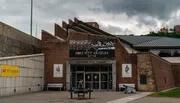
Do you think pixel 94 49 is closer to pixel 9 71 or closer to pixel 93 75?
pixel 93 75

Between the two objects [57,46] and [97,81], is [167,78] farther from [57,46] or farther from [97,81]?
[57,46]

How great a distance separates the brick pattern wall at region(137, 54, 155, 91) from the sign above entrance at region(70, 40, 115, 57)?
3381 mm

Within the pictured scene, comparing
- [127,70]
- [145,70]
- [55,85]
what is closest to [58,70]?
[55,85]

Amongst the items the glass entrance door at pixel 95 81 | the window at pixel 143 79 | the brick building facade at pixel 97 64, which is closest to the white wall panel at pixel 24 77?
the brick building facade at pixel 97 64

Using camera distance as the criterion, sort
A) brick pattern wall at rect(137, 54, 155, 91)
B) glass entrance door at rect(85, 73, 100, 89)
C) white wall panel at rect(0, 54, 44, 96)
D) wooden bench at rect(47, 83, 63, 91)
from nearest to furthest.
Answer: white wall panel at rect(0, 54, 44, 96), brick pattern wall at rect(137, 54, 155, 91), wooden bench at rect(47, 83, 63, 91), glass entrance door at rect(85, 73, 100, 89)

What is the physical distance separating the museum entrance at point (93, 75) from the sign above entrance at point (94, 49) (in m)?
1.61

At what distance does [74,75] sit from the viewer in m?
42.2

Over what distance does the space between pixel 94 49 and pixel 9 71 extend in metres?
14.6

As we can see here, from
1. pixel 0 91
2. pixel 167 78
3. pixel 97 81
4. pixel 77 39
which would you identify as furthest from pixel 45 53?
pixel 167 78

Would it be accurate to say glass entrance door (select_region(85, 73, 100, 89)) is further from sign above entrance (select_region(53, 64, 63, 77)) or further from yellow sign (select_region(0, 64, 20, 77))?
yellow sign (select_region(0, 64, 20, 77))

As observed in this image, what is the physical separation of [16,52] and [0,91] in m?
8.93

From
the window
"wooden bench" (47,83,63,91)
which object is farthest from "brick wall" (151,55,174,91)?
"wooden bench" (47,83,63,91)

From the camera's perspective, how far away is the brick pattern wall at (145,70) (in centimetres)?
4003

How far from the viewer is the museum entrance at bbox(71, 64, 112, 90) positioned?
4197 cm
